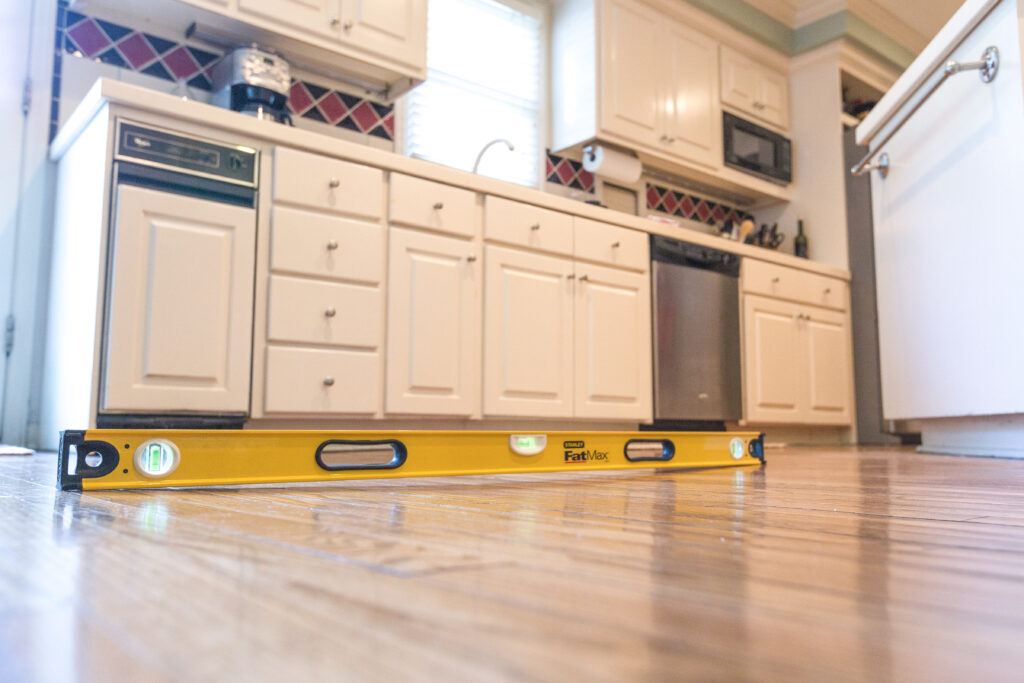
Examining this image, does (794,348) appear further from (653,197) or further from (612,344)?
(612,344)

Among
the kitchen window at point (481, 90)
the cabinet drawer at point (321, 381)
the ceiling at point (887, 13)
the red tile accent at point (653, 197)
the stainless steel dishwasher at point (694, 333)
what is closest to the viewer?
the cabinet drawer at point (321, 381)

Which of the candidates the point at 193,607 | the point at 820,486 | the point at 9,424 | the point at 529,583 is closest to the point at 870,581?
the point at 529,583

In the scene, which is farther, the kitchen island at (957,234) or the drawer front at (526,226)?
the drawer front at (526,226)

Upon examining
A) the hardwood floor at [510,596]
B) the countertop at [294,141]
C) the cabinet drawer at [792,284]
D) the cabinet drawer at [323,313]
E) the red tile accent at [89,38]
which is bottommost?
the hardwood floor at [510,596]

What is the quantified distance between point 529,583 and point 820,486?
2.76ft

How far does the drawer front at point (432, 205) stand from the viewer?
2.50m

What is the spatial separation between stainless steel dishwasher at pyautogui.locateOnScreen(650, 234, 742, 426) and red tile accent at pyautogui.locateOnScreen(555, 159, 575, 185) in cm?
66

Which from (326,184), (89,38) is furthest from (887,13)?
(89,38)

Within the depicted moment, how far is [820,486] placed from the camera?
1.04 metres

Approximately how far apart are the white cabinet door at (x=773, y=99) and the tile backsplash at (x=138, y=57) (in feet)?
8.03

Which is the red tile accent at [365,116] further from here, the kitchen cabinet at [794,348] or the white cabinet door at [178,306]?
the kitchen cabinet at [794,348]

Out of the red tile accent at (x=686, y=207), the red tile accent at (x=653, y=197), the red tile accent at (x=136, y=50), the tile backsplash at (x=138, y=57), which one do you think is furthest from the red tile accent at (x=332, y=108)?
the red tile accent at (x=686, y=207)

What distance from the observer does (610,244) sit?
3.09 m

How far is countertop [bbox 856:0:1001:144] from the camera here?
1942 millimetres
